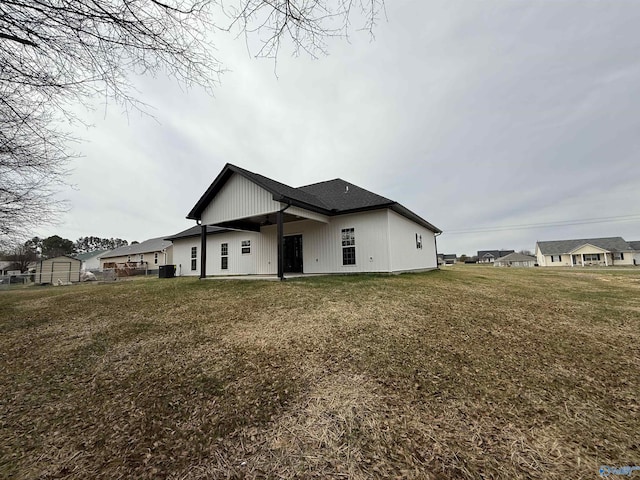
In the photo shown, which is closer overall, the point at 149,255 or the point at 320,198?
the point at 320,198

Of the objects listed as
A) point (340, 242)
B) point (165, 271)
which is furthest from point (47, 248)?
point (340, 242)

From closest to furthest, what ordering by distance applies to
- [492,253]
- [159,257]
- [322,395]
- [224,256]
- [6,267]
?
[322,395] < [224,256] < [159,257] < [6,267] < [492,253]

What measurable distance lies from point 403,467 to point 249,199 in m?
10.5

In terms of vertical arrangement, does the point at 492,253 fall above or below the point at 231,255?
above

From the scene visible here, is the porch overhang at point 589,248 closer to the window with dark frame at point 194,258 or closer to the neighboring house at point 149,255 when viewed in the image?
the window with dark frame at point 194,258

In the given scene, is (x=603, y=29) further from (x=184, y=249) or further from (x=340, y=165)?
(x=184, y=249)

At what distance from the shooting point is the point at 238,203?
11.5 metres

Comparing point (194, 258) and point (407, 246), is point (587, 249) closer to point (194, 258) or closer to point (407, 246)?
point (407, 246)

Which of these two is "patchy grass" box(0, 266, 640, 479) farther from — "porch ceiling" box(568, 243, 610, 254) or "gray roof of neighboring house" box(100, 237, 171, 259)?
"porch ceiling" box(568, 243, 610, 254)

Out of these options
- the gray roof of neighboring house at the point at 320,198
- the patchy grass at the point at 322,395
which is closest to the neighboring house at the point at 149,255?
the gray roof of neighboring house at the point at 320,198

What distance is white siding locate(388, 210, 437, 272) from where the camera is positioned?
11703mm

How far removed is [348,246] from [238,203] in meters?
5.43

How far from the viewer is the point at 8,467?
1885mm

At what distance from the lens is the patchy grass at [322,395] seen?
190 centimetres
